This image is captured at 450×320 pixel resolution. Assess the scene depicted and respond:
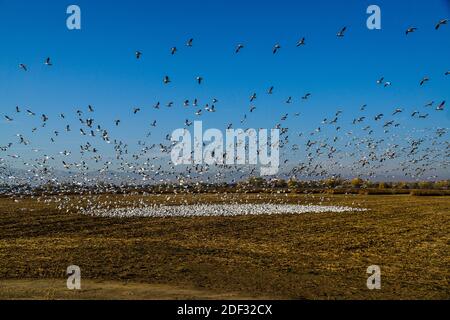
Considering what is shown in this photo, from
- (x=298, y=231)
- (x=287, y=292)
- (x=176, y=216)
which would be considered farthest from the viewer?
(x=176, y=216)

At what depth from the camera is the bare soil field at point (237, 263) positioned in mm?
13242

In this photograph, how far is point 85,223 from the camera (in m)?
36.4

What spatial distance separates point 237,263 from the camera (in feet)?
57.3

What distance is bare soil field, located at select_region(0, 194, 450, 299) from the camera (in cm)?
1324
